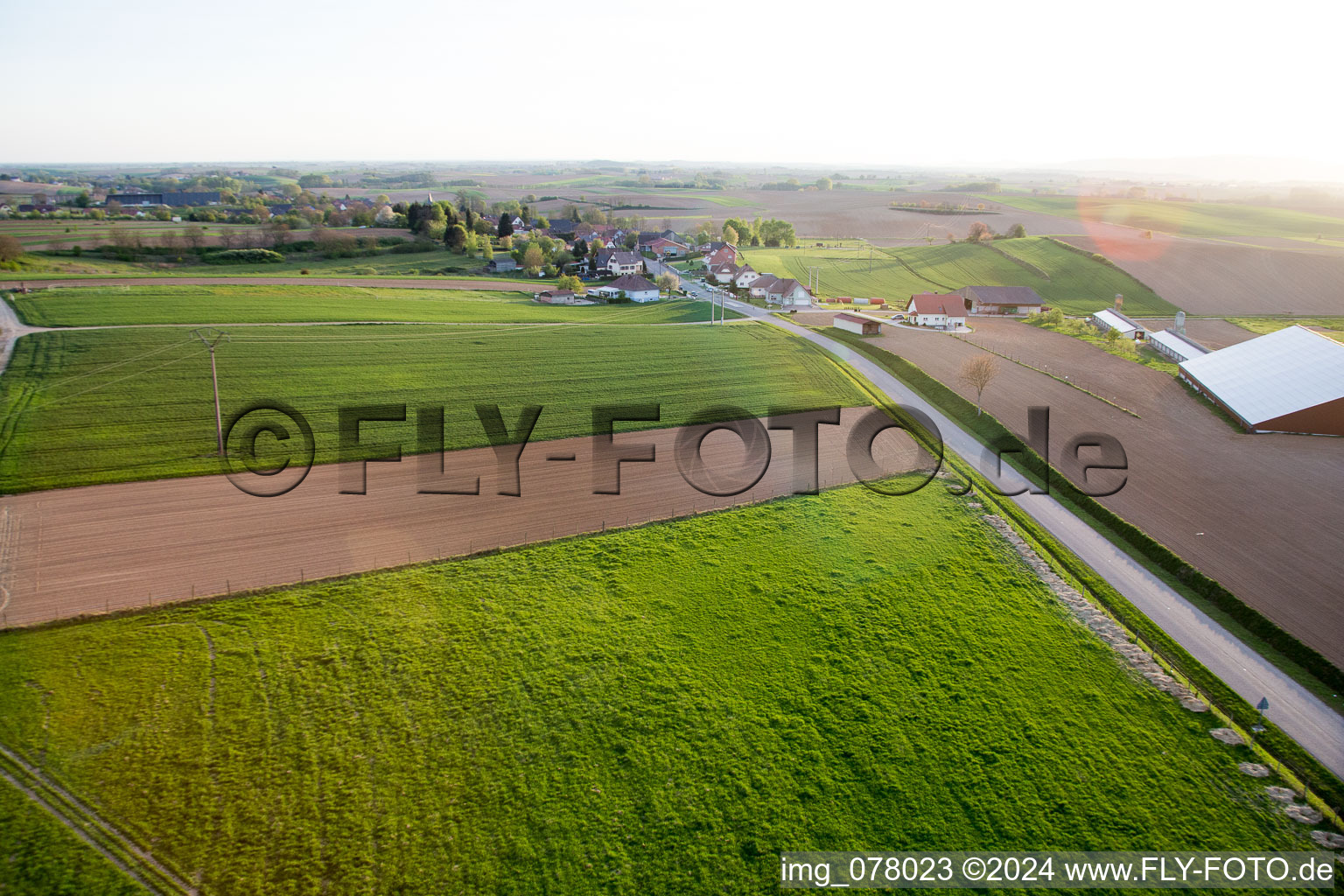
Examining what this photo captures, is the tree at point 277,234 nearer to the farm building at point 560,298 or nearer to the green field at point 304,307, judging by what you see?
the green field at point 304,307

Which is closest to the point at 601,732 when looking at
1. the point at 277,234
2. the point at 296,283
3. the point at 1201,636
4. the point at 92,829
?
the point at 92,829

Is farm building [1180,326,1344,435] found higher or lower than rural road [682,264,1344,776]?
higher

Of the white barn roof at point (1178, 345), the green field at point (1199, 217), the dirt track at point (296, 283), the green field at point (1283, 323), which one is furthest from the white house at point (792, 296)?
the green field at point (1199, 217)

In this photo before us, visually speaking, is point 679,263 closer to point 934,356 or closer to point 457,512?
point 934,356

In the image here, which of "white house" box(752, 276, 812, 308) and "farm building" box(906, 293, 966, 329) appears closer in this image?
"farm building" box(906, 293, 966, 329)

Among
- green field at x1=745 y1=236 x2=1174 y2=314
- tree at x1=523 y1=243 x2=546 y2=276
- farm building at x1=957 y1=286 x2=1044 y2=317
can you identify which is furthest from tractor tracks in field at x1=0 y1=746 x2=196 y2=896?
tree at x1=523 y1=243 x2=546 y2=276

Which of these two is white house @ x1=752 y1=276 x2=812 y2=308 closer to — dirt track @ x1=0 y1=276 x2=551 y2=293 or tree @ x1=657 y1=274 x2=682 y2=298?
tree @ x1=657 y1=274 x2=682 y2=298

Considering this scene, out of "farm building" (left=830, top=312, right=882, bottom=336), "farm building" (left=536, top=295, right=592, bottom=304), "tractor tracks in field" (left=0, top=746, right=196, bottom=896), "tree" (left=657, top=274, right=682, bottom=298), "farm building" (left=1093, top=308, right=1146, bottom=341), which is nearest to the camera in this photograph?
"tractor tracks in field" (left=0, top=746, right=196, bottom=896)

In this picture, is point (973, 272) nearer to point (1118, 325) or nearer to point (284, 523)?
point (1118, 325)
